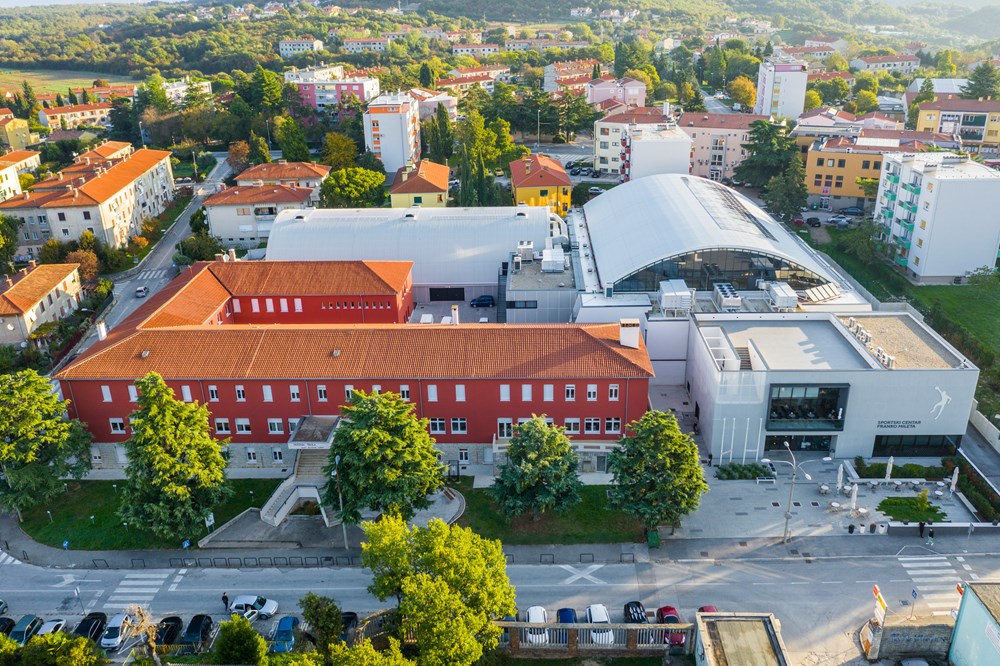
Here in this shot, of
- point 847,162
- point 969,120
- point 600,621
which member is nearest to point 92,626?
point 600,621

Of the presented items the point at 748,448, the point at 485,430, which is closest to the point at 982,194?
the point at 748,448

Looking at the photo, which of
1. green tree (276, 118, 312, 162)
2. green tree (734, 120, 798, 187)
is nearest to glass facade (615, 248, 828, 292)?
green tree (734, 120, 798, 187)

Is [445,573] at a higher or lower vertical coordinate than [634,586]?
higher

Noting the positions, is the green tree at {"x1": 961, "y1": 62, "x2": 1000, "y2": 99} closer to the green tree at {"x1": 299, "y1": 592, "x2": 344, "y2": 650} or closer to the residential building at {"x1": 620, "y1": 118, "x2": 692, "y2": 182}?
the residential building at {"x1": 620, "y1": 118, "x2": 692, "y2": 182}

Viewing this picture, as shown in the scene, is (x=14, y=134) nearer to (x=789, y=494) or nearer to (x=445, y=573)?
(x=445, y=573)

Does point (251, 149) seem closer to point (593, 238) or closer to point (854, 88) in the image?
point (593, 238)

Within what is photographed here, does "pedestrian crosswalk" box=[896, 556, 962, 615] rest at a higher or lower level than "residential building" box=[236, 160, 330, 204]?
lower

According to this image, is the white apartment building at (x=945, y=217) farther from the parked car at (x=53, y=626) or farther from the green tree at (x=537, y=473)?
the parked car at (x=53, y=626)
